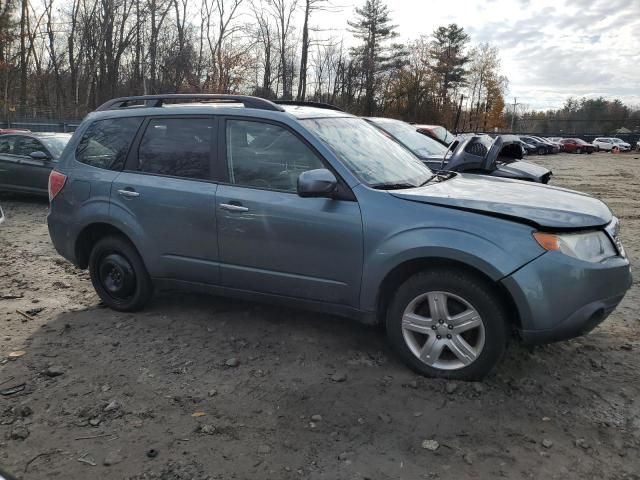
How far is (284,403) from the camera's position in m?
3.27

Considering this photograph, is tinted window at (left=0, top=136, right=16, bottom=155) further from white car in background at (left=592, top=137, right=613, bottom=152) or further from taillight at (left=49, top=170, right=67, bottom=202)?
white car in background at (left=592, top=137, right=613, bottom=152)

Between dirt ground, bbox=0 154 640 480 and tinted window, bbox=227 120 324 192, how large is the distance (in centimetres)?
125

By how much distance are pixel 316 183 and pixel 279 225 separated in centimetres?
49

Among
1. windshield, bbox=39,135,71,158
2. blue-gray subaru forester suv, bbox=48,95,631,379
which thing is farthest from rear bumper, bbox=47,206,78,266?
windshield, bbox=39,135,71,158

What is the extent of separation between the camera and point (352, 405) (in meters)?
3.24

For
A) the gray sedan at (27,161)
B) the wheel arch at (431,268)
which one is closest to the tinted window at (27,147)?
the gray sedan at (27,161)

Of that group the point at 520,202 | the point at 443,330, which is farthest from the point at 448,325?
the point at 520,202

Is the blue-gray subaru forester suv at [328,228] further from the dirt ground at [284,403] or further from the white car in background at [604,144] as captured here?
the white car in background at [604,144]

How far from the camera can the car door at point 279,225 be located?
3.62m

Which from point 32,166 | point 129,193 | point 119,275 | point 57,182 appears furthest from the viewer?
point 32,166

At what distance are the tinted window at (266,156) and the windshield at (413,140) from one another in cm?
497

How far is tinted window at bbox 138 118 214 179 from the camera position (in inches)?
166

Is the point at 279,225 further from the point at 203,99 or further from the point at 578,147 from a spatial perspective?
the point at 578,147

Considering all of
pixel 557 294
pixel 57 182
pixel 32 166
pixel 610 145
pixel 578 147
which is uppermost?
pixel 610 145
